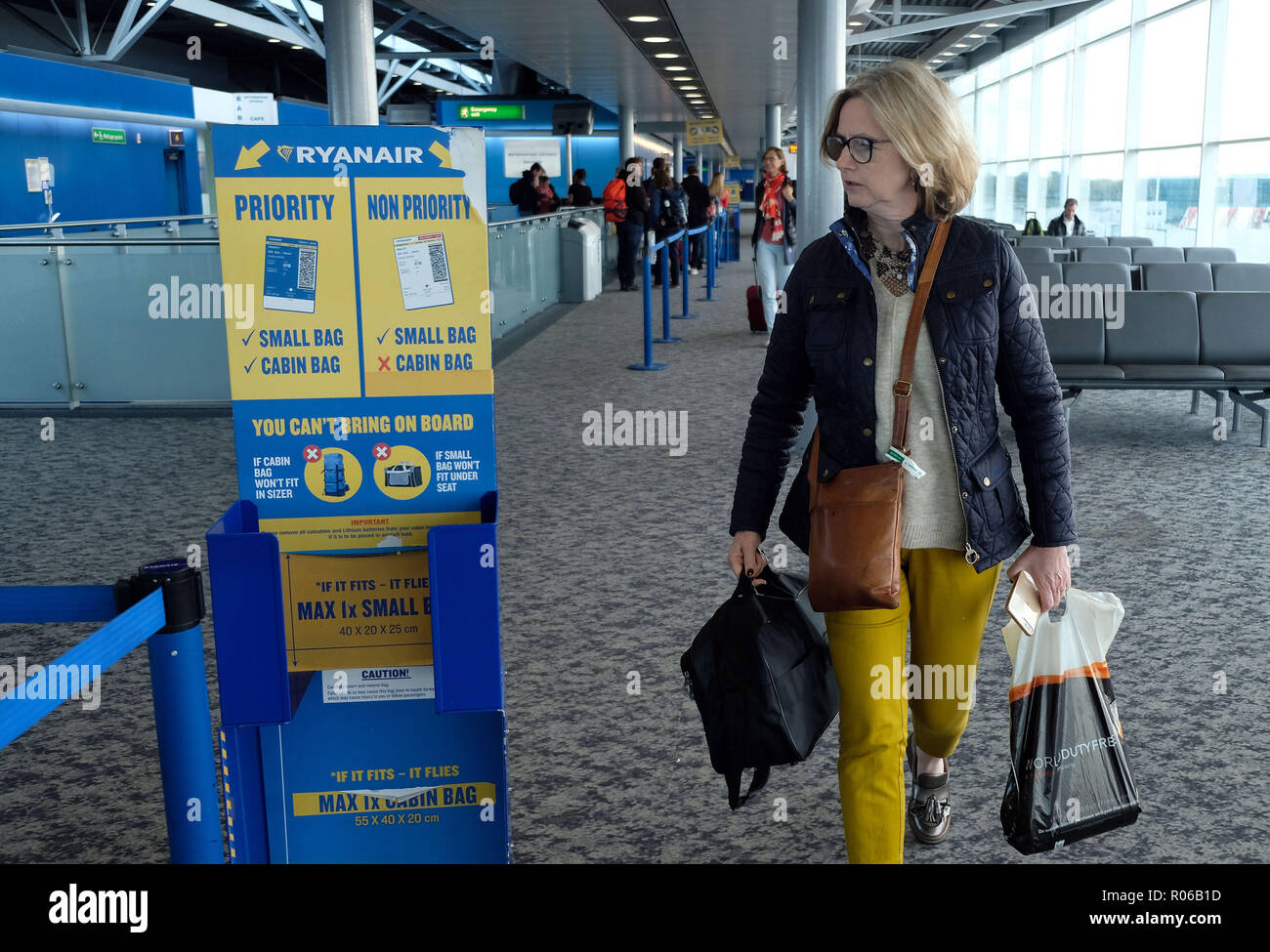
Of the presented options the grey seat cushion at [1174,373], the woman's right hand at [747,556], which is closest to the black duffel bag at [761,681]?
the woman's right hand at [747,556]

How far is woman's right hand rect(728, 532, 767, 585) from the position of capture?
95.0 inches

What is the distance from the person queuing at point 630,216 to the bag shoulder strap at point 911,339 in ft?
48.1

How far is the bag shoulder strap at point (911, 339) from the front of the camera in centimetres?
215

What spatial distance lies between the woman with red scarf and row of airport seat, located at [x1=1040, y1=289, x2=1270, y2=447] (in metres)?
3.34

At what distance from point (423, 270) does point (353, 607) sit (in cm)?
66

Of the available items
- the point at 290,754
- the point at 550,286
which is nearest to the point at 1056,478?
the point at 290,754

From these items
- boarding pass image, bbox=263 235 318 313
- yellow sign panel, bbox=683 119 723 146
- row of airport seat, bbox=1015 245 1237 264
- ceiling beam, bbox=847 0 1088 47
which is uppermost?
ceiling beam, bbox=847 0 1088 47

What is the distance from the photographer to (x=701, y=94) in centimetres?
2197

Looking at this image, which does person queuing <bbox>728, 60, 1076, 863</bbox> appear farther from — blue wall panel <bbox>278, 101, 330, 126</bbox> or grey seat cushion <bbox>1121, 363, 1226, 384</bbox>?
blue wall panel <bbox>278, 101, 330, 126</bbox>

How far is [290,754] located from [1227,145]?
17.4m

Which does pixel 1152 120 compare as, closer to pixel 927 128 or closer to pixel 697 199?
pixel 697 199

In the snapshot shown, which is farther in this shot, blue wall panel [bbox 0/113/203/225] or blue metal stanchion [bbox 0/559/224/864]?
blue wall panel [bbox 0/113/203/225]

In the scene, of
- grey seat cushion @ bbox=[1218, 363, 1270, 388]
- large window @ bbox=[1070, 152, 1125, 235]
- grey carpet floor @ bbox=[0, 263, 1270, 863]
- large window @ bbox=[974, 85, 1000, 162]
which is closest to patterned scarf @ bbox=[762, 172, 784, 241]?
grey carpet floor @ bbox=[0, 263, 1270, 863]
